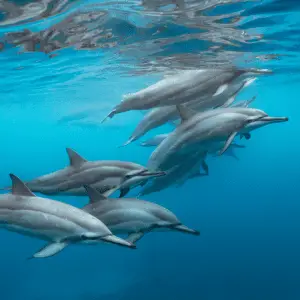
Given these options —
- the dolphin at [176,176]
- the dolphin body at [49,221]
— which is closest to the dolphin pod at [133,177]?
the dolphin body at [49,221]

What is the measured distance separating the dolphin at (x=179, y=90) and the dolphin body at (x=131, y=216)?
7.40ft

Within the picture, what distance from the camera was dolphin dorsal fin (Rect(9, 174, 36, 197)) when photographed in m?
6.34

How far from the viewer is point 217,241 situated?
20094 mm

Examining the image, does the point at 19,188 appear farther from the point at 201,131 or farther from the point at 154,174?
the point at 201,131

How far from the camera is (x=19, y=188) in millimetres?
6398

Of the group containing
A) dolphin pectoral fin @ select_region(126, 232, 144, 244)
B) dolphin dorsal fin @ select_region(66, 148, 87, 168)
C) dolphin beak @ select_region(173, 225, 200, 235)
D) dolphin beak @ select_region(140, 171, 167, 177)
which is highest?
dolphin dorsal fin @ select_region(66, 148, 87, 168)

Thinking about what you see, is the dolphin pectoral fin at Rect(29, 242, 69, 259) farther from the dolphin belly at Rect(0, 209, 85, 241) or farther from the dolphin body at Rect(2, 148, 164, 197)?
the dolphin body at Rect(2, 148, 164, 197)

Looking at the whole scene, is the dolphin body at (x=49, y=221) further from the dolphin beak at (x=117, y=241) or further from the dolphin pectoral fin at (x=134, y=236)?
the dolphin pectoral fin at (x=134, y=236)

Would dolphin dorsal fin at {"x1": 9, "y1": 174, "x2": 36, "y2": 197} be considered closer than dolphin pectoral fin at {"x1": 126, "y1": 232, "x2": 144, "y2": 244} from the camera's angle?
Yes

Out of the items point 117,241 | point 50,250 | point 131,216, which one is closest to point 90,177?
point 131,216

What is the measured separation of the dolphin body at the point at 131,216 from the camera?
22.6 ft

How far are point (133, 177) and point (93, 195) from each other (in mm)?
828

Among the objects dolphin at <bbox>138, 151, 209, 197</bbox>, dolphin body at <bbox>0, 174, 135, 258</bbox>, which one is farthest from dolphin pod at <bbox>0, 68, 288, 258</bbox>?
dolphin at <bbox>138, 151, 209, 197</bbox>

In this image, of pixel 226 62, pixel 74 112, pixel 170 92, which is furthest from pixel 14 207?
pixel 74 112
